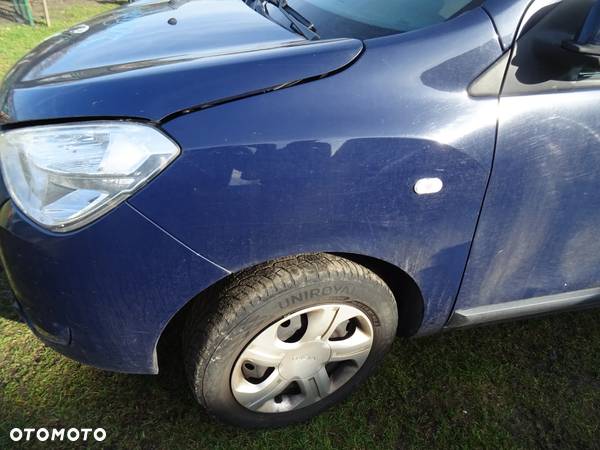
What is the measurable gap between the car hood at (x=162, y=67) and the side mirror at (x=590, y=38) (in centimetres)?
57

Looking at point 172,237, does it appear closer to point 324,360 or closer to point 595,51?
point 324,360

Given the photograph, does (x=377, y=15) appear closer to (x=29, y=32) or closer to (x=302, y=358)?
(x=302, y=358)

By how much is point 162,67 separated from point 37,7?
834 cm

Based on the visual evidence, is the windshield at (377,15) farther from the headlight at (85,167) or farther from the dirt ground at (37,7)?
the dirt ground at (37,7)

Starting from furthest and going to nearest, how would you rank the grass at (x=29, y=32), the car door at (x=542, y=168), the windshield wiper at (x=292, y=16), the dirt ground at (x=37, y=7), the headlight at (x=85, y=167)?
1. the dirt ground at (x=37, y=7)
2. the grass at (x=29, y=32)
3. the windshield wiper at (x=292, y=16)
4. the car door at (x=542, y=168)
5. the headlight at (x=85, y=167)

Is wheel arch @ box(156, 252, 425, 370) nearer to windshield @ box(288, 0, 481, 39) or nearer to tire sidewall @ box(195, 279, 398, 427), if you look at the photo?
tire sidewall @ box(195, 279, 398, 427)

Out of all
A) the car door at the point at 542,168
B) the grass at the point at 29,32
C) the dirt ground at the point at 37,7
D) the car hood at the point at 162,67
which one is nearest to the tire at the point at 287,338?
the car door at the point at 542,168

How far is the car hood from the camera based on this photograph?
1259 millimetres

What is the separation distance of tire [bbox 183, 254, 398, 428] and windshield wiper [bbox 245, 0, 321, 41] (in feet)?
2.47

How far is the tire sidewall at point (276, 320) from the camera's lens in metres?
1.45

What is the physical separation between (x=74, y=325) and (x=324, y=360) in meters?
0.81

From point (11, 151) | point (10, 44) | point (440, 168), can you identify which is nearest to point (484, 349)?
point (440, 168)

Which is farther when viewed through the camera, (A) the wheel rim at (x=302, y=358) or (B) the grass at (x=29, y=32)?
(B) the grass at (x=29, y=32)

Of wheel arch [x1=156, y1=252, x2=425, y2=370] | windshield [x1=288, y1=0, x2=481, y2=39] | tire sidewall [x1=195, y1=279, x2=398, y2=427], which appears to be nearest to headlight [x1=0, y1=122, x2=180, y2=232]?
wheel arch [x1=156, y1=252, x2=425, y2=370]
